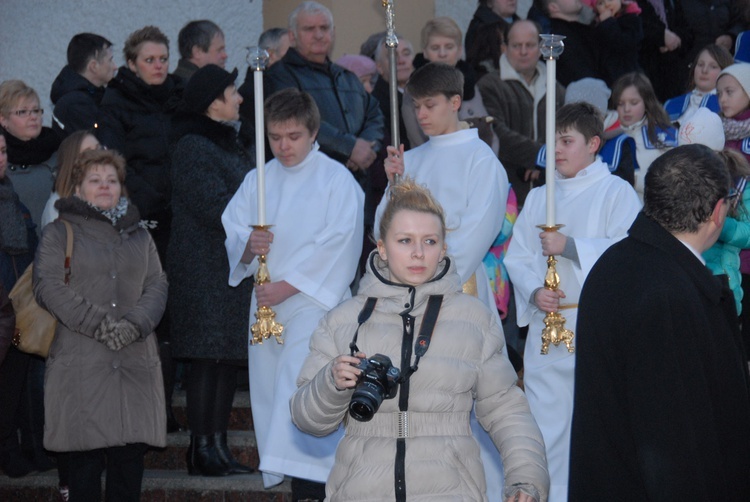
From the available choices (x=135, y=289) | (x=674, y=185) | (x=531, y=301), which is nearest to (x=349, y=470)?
(x=674, y=185)

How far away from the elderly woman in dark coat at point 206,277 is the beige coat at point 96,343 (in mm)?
467

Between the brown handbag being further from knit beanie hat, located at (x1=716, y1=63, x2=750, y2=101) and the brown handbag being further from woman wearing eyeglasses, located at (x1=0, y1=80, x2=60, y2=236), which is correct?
knit beanie hat, located at (x1=716, y1=63, x2=750, y2=101)

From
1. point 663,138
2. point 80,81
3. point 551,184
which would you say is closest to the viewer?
point 551,184

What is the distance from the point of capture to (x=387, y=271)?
447 cm

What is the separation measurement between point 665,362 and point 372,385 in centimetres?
89

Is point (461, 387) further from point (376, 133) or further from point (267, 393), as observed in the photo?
point (376, 133)

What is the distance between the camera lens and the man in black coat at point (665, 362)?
12.9 ft

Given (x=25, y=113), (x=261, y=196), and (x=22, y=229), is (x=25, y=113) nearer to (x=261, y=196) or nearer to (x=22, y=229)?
(x=22, y=229)

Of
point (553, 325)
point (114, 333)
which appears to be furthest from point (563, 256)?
point (114, 333)

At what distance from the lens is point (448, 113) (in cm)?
698

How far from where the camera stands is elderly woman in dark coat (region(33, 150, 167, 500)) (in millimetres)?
6574

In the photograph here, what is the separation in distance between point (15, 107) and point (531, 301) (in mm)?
3382

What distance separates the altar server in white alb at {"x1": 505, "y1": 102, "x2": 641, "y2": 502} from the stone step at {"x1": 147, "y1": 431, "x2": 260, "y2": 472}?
178 centimetres

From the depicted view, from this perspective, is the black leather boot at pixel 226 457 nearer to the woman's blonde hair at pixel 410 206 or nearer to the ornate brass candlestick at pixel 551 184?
the ornate brass candlestick at pixel 551 184
